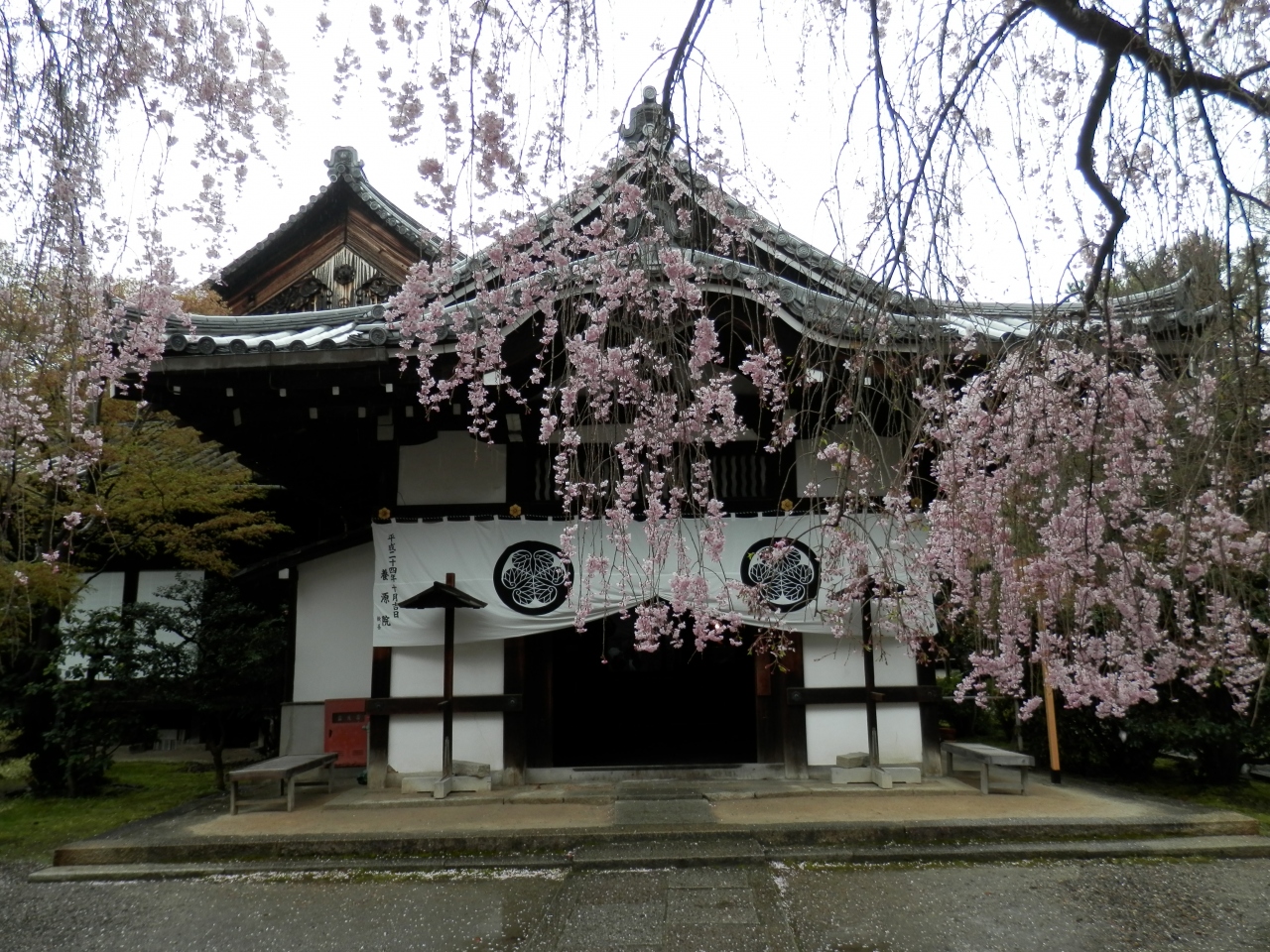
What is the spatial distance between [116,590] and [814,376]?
12329 mm

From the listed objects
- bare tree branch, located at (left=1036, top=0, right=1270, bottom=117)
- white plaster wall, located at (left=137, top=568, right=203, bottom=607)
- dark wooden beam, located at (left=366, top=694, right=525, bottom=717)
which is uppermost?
bare tree branch, located at (left=1036, top=0, right=1270, bottom=117)

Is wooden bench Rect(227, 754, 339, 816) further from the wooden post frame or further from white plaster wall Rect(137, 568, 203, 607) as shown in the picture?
white plaster wall Rect(137, 568, 203, 607)

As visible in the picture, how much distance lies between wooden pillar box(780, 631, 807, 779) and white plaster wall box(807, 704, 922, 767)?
0.22ft

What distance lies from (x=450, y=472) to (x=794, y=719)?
3.83 m

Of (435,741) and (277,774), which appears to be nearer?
(277,774)

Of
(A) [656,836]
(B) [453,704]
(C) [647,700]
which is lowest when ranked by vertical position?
(A) [656,836]

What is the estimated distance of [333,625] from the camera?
9.32m

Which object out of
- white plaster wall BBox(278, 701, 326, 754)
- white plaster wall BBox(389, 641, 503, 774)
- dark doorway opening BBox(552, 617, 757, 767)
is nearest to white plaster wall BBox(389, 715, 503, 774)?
white plaster wall BBox(389, 641, 503, 774)

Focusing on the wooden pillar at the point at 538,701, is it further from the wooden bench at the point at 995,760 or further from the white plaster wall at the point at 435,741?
the wooden bench at the point at 995,760

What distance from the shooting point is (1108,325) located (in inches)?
127

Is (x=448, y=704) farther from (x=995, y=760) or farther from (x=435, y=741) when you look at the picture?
(x=995, y=760)

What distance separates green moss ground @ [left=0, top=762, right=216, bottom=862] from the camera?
6828mm

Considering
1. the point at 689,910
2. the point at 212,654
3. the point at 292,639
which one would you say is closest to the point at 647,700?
the point at 292,639

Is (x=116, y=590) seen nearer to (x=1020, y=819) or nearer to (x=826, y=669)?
(x=826, y=669)
